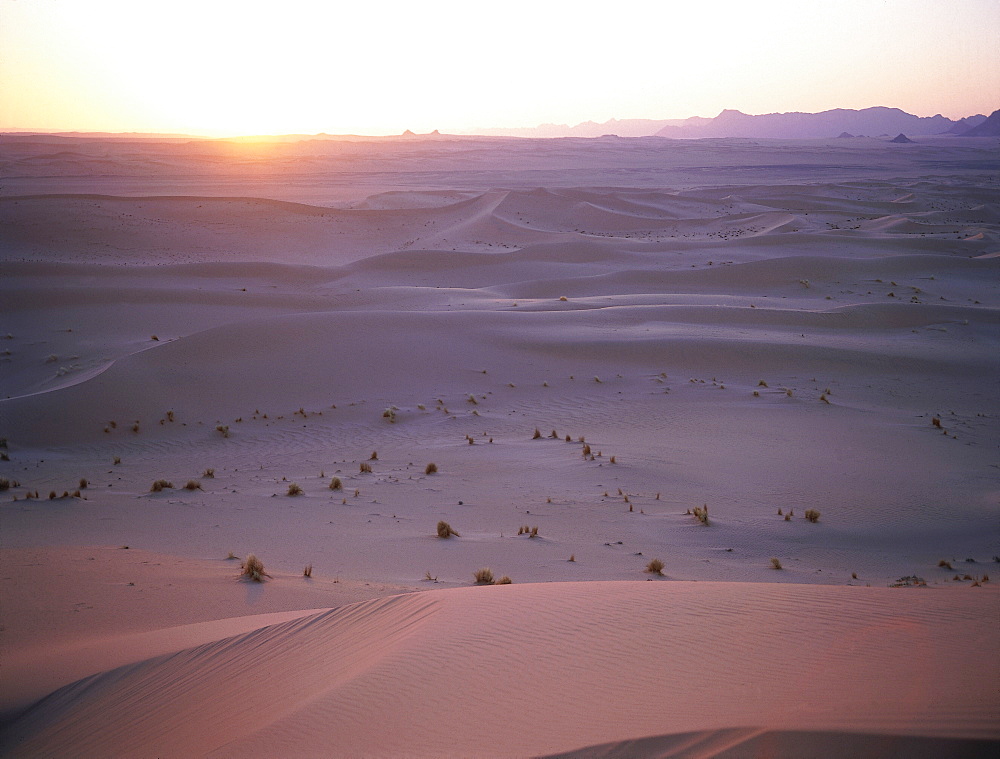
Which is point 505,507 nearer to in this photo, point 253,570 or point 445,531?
point 445,531

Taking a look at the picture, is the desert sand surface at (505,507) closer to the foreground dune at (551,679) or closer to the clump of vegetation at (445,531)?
the foreground dune at (551,679)

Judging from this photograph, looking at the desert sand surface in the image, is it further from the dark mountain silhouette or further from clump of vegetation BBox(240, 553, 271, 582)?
the dark mountain silhouette

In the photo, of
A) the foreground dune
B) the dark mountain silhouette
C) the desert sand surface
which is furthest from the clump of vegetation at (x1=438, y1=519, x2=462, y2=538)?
the dark mountain silhouette

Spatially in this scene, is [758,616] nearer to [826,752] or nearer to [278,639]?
[826,752]

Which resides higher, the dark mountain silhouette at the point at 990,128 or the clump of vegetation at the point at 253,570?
the dark mountain silhouette at the point at 990,128

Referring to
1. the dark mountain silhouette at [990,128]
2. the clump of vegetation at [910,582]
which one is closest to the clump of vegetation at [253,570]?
the clump of vegetation at [910,582]

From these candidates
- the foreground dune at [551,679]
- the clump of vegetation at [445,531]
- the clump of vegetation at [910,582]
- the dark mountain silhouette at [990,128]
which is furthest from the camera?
the dark mountain silhouette at [990,128]

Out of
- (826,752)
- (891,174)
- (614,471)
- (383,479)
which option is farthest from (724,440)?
(891,174)

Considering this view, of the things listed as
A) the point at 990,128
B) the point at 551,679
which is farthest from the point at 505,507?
the point at 990,128
